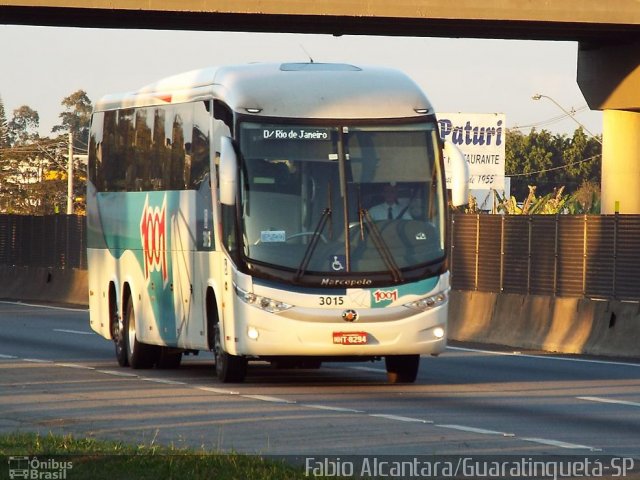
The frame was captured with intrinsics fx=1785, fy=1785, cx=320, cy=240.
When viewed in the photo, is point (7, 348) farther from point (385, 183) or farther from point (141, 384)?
point (385, 183)

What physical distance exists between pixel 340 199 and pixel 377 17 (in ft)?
46.9

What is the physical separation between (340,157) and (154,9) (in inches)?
521

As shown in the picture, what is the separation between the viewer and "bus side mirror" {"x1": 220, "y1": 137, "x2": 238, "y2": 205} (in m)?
19.3

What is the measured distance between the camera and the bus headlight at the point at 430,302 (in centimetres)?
1942

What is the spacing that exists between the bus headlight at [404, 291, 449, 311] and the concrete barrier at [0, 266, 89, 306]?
79.6 ft

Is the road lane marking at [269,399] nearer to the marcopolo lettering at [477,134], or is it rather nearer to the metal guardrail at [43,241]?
the metal guardrail at [43,241]

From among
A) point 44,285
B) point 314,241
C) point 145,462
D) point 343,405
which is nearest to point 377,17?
point 314,241

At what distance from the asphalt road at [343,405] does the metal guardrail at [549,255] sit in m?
2.66

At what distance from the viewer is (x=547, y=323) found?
2767 cm

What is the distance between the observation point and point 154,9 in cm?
3209

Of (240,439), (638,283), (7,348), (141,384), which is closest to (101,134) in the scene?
(7,348)

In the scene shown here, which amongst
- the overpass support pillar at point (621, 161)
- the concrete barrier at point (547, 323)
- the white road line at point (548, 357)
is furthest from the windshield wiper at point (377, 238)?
the overpass support pillar at point (621, 161)

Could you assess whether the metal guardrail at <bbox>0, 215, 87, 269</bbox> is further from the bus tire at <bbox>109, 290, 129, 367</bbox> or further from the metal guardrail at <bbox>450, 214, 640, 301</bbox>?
the bus tire at <bbox>109, 290, 129, 367</bbox>

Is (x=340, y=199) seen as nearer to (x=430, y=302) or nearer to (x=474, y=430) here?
(x=430, y=302)
